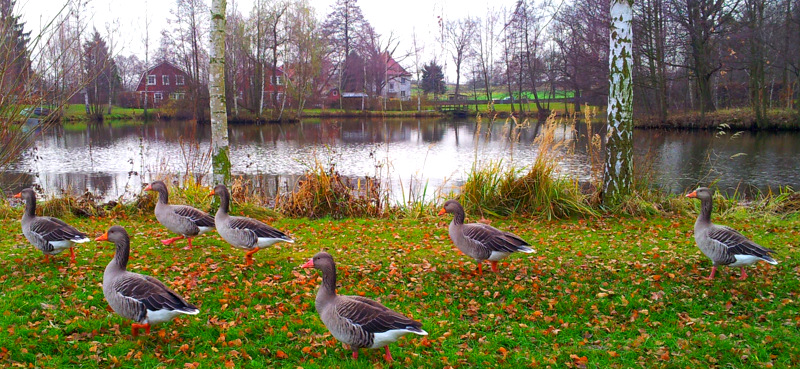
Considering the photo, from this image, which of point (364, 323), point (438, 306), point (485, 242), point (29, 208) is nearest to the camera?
point (364, 323)

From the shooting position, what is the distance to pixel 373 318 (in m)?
4.69

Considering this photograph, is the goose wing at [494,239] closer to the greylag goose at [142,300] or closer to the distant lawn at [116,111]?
the greylag goose at [142,300]

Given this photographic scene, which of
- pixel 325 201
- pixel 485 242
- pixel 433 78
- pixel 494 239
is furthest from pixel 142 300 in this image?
pixel 433 78

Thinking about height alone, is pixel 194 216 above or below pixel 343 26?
below

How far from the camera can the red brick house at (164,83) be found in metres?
54.5

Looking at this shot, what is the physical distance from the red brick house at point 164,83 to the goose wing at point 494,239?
50049 mm

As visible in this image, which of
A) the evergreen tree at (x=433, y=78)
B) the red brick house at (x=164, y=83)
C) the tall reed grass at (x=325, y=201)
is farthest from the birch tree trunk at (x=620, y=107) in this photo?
the evergreen tree at (x=433, y=78)

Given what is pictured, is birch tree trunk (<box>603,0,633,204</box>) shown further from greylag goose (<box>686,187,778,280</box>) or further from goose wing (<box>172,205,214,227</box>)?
goose wing (<box>172,205,214,227</box>)

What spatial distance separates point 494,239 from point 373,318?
2.85 metres

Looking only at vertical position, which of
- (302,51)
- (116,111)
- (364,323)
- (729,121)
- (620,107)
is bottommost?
(364,323)

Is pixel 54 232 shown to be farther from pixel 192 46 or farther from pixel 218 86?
pixel 192 46

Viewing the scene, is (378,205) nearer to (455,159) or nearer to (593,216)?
(593,216)

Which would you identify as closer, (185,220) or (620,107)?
(185,220)

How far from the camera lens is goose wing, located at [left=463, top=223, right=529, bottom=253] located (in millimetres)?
6961
